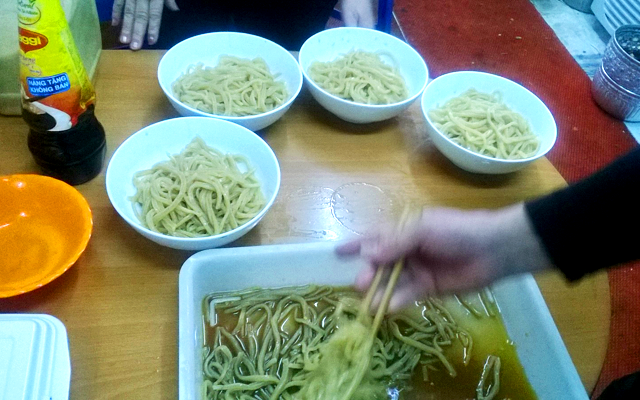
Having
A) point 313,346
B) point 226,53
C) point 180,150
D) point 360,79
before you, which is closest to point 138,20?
point 226,53

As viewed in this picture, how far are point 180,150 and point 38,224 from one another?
32 centimetres

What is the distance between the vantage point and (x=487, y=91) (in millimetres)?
1371

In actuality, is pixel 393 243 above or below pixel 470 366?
above

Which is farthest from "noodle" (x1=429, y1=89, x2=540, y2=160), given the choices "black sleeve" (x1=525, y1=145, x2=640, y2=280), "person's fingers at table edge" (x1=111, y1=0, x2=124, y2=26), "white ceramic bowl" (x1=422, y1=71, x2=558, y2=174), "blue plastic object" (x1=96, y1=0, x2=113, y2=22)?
"blue plastic object" (x1=96, y1=0, x2=113, y2=22)

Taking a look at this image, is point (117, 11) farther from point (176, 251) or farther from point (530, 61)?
point (530, 61)

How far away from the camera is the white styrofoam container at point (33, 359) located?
611mm

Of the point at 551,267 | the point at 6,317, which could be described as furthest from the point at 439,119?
the point at 6,317

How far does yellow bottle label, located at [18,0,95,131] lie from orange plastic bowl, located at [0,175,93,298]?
117mm

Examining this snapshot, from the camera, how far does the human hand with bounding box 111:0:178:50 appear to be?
1.36 m

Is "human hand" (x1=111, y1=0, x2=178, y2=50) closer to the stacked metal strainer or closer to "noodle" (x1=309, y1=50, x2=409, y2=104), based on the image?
"noodle" (x1=309, y1=50, x2=409, y2=104)

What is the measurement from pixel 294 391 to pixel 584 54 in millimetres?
2995

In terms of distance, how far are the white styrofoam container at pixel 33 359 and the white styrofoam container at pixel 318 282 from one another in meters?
0.16

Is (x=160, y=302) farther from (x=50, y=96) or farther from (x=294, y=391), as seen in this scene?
Result: (x=50, y=96)

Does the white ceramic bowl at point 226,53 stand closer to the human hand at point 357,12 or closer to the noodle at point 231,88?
the noodle at point 231,88
